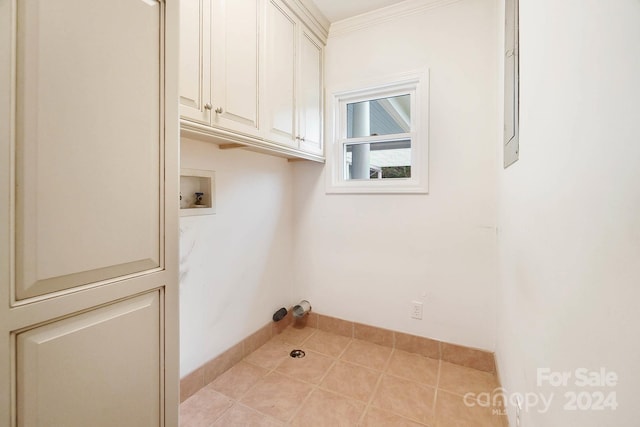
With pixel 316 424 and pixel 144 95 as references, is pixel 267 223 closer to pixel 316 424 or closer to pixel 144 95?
pixel 316 424

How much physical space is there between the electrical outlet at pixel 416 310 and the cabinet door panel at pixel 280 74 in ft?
4.83

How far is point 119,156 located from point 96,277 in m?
0.30

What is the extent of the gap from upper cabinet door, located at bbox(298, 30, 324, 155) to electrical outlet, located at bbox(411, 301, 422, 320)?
4.51ft

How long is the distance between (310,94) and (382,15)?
2.59 ft

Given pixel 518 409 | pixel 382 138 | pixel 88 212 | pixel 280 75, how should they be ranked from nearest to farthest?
pixel 88 212 < pixel 518 409 < pixel 280 75 < pixel 382 138

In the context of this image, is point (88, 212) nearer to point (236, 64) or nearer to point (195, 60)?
point (195, 60)

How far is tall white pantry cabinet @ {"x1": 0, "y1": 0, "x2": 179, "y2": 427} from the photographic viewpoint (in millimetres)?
504

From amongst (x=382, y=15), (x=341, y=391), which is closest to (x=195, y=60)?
(x=382, y=15)

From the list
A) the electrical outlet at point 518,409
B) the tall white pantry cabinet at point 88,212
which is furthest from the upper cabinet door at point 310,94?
the electrical outlet at point 518,409

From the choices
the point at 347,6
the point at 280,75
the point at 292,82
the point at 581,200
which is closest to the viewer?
the point at 581,200

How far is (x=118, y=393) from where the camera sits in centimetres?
67

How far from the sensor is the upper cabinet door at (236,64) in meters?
1.30

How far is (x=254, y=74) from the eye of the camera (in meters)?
1.54

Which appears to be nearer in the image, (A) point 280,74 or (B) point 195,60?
(B) point 195,60
